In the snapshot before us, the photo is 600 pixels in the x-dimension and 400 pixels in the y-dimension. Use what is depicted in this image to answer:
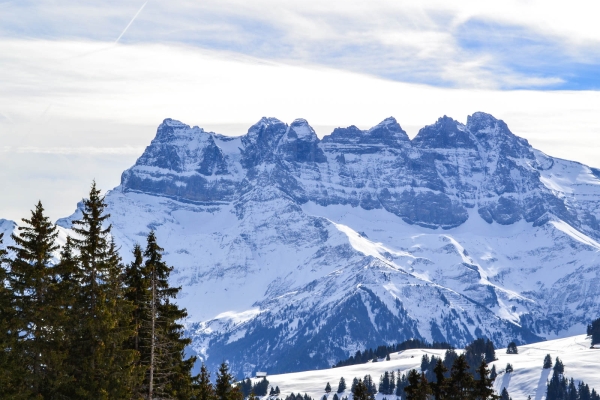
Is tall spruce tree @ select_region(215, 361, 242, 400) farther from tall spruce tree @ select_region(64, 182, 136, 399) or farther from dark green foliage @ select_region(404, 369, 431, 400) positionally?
tall spruce tree @ select_region(64, 182, 136, 399)

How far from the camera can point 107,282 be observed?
189ft

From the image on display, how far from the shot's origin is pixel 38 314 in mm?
53438

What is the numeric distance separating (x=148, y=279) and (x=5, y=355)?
11236mm

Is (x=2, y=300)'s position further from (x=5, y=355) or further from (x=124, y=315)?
(x=124, y=315)

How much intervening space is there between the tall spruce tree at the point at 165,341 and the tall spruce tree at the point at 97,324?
165cm

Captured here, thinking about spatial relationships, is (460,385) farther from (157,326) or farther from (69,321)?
(69,321)

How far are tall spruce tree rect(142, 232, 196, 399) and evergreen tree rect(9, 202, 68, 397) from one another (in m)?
5.12

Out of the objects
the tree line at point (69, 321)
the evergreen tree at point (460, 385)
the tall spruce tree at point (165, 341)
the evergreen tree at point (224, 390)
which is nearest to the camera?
the tree line at point (69, 321)

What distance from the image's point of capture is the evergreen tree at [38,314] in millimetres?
53844

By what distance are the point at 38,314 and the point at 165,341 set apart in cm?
1001

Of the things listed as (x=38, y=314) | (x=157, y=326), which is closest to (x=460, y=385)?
(x=157, y=326)

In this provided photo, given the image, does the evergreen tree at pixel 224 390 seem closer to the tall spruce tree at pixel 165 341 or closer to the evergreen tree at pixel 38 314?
the tall spruce tree at pixel 165 341

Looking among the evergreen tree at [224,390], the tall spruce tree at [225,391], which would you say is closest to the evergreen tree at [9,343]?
the evergreen tree at [224,390]

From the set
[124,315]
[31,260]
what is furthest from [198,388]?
[31,260]
